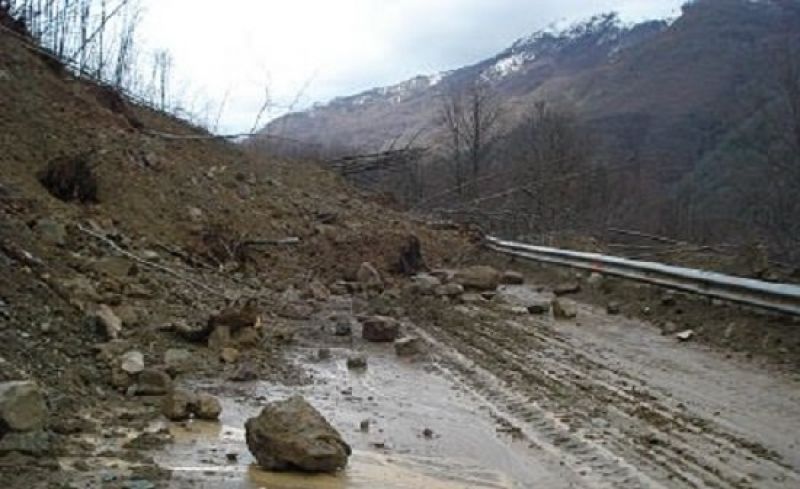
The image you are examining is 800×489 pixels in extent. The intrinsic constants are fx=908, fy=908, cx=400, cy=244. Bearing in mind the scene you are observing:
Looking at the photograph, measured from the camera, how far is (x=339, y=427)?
5.86m

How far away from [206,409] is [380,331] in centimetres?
360

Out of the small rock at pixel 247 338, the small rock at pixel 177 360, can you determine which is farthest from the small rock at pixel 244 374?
the small rock at pixel 247 338

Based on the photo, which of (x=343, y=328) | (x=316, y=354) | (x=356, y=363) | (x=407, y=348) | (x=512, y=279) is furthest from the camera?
(x=512, y=279)

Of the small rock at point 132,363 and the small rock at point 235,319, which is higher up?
the small rock at point 235,319

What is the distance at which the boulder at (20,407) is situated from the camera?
14.6ft

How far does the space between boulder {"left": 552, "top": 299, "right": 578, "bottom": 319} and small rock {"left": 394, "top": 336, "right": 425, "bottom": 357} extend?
2.92 meters

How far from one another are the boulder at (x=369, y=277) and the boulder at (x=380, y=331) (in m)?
3.80

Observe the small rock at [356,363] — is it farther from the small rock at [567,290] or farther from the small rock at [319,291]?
the small rock at [567,290]

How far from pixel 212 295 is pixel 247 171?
31.0 feet

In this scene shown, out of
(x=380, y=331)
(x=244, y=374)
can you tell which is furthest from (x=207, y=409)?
(x=380, y=331)

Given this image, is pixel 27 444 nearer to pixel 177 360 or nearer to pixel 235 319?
pixel 177 360

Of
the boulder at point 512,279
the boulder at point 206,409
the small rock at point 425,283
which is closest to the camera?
the boulder at point 206,409

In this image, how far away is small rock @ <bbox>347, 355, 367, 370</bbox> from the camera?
25.7 ft

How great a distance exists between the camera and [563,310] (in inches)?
441
